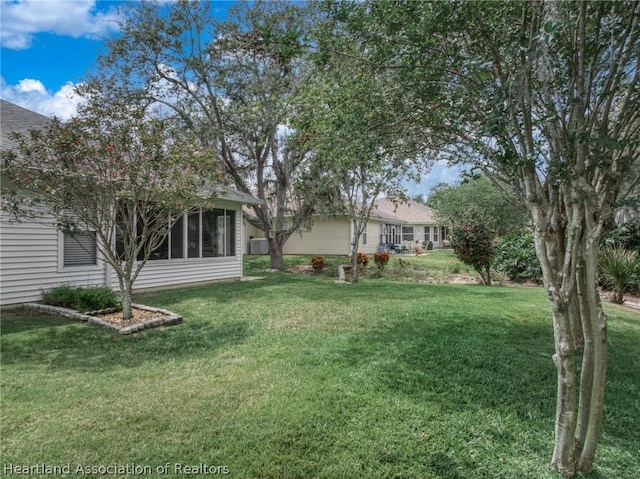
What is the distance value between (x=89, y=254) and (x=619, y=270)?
1325 cm

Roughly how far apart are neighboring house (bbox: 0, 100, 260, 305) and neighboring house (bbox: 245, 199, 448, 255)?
6.63m

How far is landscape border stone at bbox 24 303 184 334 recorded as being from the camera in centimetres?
604

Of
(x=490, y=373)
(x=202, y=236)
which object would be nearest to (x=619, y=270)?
(x=490, y=373)

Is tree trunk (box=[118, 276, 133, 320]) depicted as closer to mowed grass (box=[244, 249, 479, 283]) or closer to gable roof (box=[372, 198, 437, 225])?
mowed grass (box=[244, 249, 479, 283])

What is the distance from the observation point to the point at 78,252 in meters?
8.42

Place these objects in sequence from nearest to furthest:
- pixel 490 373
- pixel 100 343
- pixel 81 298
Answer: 1. pixel 490 373
2. pixel 100 343
3. pixel 81 298

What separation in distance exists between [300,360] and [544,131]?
353cm

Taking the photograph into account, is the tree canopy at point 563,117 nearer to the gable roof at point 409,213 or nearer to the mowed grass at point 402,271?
the mowed grass at point 402,271

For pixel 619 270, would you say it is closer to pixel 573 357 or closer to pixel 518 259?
pixel 518 259

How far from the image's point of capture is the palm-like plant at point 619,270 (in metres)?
9.87

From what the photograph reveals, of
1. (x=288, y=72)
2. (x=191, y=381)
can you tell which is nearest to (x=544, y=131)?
(x=191, y=381)

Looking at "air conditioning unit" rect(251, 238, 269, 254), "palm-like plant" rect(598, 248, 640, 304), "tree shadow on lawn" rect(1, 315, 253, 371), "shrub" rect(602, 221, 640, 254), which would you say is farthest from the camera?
"air conditioning unit" rect(251, 238, 269, 254)

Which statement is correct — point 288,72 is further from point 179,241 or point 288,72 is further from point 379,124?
point 379,124

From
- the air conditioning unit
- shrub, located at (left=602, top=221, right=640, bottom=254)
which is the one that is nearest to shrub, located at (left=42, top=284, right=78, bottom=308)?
shrub, located at (left=602, top=221, right=640, bottom=254)
